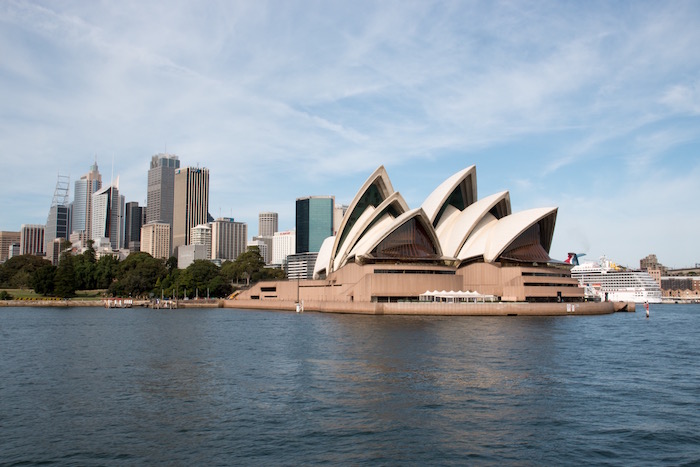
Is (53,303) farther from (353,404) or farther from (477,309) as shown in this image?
(353,404)

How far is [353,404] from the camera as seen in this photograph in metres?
19.4

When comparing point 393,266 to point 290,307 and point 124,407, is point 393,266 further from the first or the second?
point 124,407

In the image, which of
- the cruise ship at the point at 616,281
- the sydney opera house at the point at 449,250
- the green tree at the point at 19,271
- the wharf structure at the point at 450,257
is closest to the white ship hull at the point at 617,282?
the cruise ship at the point at 616,281

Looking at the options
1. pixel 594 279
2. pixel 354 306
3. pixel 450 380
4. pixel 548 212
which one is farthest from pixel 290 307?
pixel 594 279

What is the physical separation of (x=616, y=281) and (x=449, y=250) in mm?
76091

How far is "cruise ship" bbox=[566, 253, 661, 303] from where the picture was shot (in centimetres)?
12694

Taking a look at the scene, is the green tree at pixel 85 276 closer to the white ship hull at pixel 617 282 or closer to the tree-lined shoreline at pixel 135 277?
the tree-lined shoreline at pixel 135 277

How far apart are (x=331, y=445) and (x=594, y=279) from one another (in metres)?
134

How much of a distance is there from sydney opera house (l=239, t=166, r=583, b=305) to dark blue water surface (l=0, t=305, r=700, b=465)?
3425 centimetres

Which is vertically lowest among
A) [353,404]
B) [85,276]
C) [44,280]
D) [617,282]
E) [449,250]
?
[353,404]

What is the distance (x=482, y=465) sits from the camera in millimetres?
13859

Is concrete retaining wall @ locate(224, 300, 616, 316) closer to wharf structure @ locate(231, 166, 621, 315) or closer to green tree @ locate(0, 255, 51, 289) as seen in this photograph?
wharf structure @ locate(231, 166, 621, 315)

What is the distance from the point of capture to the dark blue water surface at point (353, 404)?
48.8ft

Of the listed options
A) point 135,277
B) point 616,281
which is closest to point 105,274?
point 135,277
